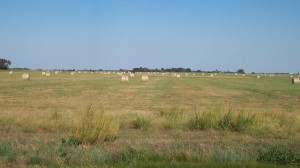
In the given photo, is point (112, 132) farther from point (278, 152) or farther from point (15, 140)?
point (278, 152)

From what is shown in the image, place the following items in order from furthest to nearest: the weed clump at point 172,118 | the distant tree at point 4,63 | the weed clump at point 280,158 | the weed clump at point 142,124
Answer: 1. the distant tree at point 4,63
2. the weed clump at point 172,118
3. the weed clump at point 142,124
4. the weed clump at point 280,158

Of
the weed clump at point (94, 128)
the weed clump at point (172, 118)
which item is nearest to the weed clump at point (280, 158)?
the weed clump at point (94, 128)

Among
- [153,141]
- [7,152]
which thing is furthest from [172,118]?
[7,152]

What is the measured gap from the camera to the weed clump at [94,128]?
1226cm

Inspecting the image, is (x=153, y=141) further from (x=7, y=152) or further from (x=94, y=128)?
(x=7, y=152)

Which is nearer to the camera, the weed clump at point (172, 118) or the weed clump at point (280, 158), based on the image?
the weed clump at point (280, 158)

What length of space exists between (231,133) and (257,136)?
93cm

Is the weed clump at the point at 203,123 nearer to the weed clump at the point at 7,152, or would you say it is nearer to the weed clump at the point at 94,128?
the weed clump at the point at 94,128

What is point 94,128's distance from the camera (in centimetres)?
1239

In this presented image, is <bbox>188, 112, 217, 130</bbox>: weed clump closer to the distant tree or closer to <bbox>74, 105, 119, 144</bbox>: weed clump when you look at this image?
<bbox>74, 105, 119, 144</bbox>: weed clump

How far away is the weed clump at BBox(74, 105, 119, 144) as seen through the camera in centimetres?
1226

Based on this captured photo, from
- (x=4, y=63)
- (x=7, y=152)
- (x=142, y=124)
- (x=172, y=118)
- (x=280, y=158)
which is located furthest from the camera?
(x=4, y=63)

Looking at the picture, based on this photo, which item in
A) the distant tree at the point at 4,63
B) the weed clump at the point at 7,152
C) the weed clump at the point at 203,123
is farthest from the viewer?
the distant tree at the point at 4,63

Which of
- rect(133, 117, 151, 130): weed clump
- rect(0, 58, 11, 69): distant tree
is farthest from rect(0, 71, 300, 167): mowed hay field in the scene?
rect(0, 58, 11, 69): distant tree
